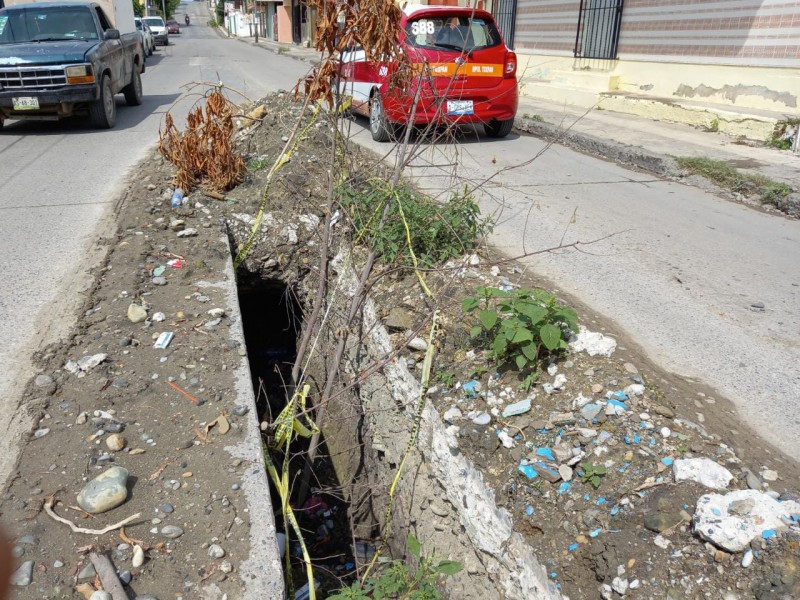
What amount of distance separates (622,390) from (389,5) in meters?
2.27

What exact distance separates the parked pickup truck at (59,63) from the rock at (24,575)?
9278 millimetres

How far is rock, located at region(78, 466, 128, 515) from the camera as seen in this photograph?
2602 millimetres

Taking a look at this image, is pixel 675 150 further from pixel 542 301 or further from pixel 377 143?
pixel 542 301

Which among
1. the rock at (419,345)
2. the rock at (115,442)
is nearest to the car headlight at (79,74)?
→ the rock at (419,345)

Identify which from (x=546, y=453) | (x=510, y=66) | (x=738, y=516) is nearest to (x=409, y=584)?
(x=546, y=453)

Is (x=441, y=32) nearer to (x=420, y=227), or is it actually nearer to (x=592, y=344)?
(x=420, y=227)

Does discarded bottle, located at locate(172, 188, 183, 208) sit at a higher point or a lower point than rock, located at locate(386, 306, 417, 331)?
higher

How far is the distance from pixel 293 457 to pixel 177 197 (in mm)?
3203

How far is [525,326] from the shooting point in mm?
3406

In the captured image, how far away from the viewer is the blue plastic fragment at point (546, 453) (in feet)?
9.97

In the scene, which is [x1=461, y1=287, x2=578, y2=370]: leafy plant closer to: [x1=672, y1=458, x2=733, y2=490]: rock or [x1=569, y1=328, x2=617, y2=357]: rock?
[x1=569, y1=328, x2=617, y2=357]: rock

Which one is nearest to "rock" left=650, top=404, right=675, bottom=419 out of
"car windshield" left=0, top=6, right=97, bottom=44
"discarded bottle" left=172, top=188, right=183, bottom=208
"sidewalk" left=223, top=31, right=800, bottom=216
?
"sidewalk" left=223, top=31, right=800, bottom=216

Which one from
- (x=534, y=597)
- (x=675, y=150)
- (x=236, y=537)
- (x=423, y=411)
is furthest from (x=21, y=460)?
(x=675, y=150)

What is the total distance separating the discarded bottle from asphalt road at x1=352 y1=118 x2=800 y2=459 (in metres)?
2.35
